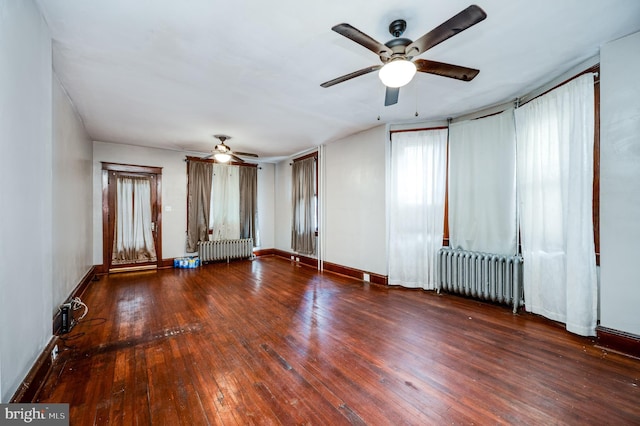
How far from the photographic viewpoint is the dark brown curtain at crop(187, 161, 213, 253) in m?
6.91

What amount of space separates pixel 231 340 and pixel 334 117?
A: 3656 mm

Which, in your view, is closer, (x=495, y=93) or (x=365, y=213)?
(x=495, y=93)

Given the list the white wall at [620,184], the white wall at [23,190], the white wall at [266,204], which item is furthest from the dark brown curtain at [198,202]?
the white wall at [620,184]

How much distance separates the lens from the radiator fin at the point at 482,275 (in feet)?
12.0

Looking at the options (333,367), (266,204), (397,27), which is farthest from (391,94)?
(266,204)

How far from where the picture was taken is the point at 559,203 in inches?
126

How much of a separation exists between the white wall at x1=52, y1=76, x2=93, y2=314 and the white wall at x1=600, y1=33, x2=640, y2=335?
5905 millimetres

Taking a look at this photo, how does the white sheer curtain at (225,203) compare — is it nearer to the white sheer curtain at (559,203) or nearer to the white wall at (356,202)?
the white wall at (356,202)

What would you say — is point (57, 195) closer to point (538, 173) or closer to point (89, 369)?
point (89, 369)

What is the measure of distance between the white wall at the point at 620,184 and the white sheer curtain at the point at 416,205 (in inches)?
80.6

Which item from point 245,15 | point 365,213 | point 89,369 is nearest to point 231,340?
Answer: point 89,369

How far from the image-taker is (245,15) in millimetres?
2148

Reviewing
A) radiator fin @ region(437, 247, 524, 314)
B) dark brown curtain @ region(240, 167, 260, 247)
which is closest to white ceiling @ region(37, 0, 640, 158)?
radiator fin @ region(437, 247, 524, 314)

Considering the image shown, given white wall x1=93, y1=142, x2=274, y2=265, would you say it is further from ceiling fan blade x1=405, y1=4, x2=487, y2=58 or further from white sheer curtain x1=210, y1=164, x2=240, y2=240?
ceiling fan blade x1=405, y1=4, x2=487, y2=58
